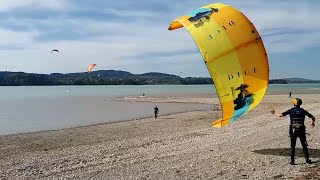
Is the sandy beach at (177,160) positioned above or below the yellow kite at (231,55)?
below

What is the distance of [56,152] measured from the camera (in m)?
→ 13.1

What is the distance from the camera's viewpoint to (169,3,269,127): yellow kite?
362 inches

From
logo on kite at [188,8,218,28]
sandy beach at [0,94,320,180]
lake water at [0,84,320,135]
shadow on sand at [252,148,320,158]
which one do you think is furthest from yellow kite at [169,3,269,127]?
lake water at [0,84,320,135]

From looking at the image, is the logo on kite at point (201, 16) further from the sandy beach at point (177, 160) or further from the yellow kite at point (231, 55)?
the sandy beach at point (177, 160)

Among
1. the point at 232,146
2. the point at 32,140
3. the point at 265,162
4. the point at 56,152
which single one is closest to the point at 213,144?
the point at 232,146

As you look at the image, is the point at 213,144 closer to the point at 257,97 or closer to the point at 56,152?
the point at 257,97

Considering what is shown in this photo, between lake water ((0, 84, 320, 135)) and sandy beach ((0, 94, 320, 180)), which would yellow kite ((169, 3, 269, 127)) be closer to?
sandy beach ((0, 94, 320, 180))

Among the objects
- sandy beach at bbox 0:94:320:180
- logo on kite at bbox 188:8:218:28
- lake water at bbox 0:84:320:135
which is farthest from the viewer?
lake water at bbox 0:84:320:135

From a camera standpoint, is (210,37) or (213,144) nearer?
(210,37)

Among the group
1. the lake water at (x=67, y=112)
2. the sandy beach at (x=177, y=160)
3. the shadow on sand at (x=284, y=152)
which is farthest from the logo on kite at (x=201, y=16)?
the lake water at (x=67, y=112)

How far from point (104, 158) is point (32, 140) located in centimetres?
783

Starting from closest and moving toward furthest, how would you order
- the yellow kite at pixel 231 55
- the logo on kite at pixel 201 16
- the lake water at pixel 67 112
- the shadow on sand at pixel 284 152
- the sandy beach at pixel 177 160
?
1. the sandy beach at pixel 177 160
2. the yellow kite at pixel 231 55
3. the logo on kite at pixel 201 16
4. the shadow on sand at pixel 284 152
5. the lake water at pixel 67 112

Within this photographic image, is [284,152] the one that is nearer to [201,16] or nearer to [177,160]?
[177,160]

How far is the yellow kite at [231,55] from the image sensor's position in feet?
30.2
